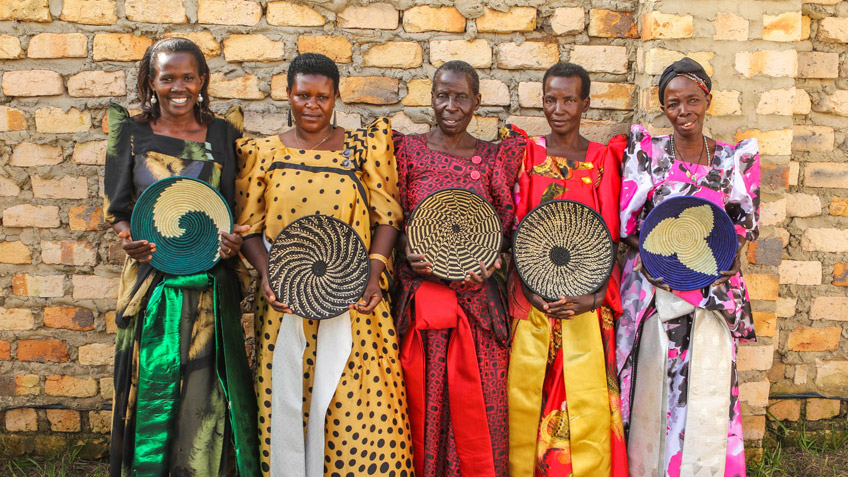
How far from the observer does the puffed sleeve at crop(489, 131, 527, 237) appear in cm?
262

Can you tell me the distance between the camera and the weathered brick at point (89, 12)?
296cm

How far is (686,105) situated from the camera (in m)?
2.60

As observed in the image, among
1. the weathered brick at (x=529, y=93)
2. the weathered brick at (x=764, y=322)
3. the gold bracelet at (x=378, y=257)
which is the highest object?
the weathered brick at (x=529, y=93)

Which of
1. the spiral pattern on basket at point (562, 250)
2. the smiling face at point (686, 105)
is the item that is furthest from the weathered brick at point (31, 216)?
the smiling face at point (686, 105)

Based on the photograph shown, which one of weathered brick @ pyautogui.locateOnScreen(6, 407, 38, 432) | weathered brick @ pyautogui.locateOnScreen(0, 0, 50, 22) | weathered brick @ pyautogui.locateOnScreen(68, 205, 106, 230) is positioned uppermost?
weathered brick @ pyautogui.locateOnScreen(0, 0, 50, 22)

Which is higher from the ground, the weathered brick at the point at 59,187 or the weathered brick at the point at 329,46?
the weathered brick at the point at 329,46

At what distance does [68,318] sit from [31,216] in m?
0.51

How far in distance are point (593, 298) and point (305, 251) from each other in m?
1.12

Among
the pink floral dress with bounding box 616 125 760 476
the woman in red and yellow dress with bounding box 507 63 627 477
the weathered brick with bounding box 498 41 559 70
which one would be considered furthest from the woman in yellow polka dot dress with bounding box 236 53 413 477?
the pink floral dress with bounding box 616 125 760 476

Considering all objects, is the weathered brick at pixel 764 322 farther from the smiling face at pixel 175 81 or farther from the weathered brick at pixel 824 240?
the smiling face at pixel 175 81

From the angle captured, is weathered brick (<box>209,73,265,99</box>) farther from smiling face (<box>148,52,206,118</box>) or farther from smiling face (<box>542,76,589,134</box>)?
smiling face (<box>542,76,589,134</box>)

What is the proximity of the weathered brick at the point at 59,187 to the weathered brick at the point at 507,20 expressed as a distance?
201 cm

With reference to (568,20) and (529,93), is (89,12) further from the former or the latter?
(568,20)

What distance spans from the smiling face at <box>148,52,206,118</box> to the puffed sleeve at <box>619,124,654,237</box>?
1731mm
